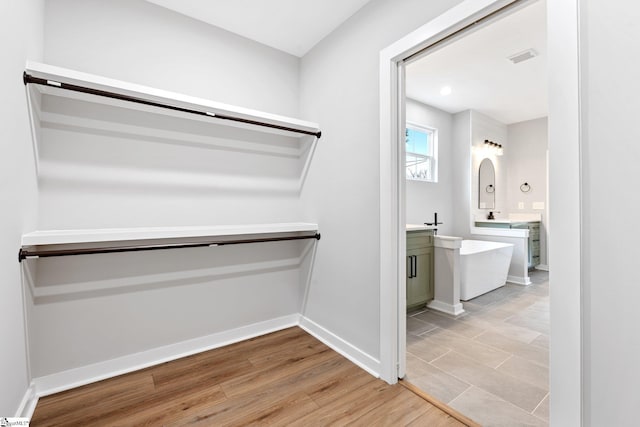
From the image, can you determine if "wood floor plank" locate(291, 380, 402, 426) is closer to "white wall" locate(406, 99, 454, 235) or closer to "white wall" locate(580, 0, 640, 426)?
"white wall" locate(580, 0, 640, 426)

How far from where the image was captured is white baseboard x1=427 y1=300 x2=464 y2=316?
2916mm

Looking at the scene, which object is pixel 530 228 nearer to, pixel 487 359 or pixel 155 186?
pixel 487 359

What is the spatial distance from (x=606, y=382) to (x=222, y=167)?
2.40 m

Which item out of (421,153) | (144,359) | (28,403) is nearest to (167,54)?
(144,359)

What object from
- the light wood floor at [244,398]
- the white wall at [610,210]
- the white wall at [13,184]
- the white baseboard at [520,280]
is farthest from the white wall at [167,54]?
the white baseboard at [520,280]

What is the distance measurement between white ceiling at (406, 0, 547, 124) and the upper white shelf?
1.52m

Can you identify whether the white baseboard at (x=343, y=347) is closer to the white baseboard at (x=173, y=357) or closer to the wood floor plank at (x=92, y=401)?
the white baseboard at (x=173, y=357)

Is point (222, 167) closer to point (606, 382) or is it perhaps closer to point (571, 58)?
point (571, 58)

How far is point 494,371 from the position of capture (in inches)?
74.9

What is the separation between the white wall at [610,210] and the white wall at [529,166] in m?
4.70

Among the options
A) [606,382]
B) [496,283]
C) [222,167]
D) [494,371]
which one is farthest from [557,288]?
[496,283]

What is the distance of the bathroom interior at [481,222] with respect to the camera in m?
1.86

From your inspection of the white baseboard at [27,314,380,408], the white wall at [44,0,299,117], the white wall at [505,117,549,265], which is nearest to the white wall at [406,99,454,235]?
the white wall at [505,117,549,265]

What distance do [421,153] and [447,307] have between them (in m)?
2.39
